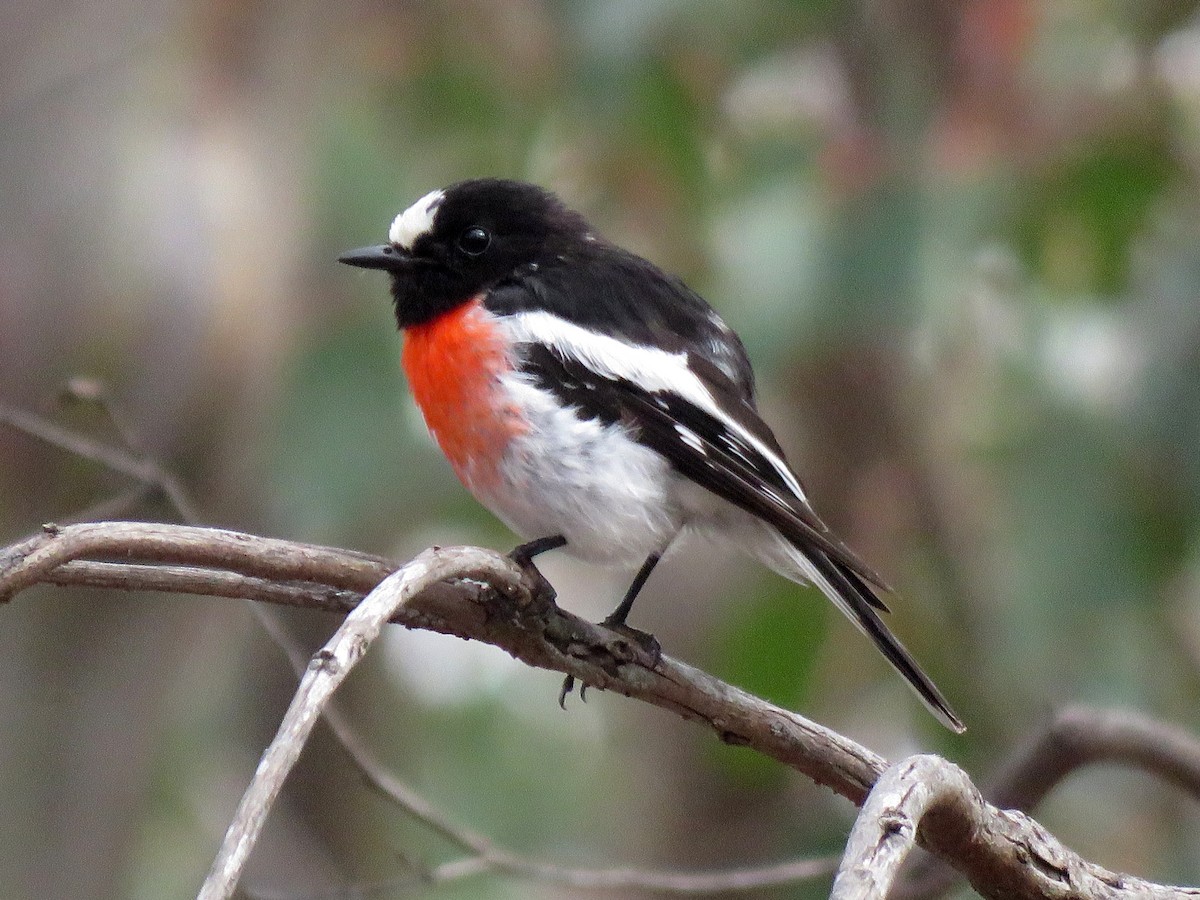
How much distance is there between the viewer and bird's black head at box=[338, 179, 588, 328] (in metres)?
3.48

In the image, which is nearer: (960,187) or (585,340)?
(585,340)

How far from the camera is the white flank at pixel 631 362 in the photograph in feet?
10.3

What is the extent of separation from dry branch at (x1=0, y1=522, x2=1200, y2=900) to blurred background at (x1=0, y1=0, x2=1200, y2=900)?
1120 mm

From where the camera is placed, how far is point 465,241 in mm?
3559

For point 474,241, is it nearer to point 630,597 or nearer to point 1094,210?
point 630,597

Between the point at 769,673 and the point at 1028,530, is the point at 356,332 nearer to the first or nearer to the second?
the point at 769,673

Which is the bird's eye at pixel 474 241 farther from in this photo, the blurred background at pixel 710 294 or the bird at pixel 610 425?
the blurred background at pixel 710 294

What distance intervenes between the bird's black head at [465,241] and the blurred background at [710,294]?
1.08 ft

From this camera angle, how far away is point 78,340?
3984mm

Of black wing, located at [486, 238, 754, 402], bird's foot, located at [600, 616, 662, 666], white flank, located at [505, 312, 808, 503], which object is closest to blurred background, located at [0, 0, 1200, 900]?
black wing, located at [486, 238, 754, 402]

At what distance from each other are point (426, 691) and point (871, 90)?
8.79ft

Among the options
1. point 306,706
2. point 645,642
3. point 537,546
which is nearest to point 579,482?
point 537,546

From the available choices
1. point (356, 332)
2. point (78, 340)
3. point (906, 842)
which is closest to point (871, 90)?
point (356, 332)

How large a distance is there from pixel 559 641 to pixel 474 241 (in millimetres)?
1334
